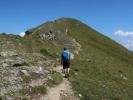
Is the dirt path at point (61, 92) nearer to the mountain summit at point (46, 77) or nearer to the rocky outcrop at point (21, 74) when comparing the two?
the mountain summit at point (46, 77)

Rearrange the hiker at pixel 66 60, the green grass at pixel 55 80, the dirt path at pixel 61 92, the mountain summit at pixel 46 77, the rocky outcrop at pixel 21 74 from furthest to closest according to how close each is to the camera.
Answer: the hiker at pixel 66 60 < the green grass at pixel 55 80 < the mountain summit at pixel 46 77 < the dirt path at pixel 61 92 < the rocky outcrop at pixel 21 74

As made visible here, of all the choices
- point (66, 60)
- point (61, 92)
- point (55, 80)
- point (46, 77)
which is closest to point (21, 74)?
point (46, 77)

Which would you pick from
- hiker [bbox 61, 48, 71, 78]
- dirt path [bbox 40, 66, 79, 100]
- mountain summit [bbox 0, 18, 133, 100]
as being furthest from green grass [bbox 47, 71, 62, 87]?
hiker [bbox 61, 48, 71, 78]

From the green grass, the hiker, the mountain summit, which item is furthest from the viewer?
the hiker

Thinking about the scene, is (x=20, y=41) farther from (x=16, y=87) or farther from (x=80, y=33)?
(x=80, y=33)

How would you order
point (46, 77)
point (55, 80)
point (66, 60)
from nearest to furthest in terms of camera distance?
point (55, 80), point (46, 77), point (66, 60)

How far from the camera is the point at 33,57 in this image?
35.8 m

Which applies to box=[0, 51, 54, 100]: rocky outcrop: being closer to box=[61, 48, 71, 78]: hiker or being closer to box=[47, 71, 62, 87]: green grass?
box=[47, 71, 62, 87]: green grass

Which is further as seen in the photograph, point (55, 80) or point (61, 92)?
point (55, 80)

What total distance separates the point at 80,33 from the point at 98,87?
91.0 meters

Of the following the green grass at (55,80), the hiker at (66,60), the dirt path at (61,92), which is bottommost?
the dirt path at (61,92)

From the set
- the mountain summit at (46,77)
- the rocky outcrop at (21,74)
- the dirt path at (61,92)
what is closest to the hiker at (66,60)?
the mountain summit at (46,77)

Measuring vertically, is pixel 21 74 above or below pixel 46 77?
above

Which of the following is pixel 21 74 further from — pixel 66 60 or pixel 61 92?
pixel 66 60
